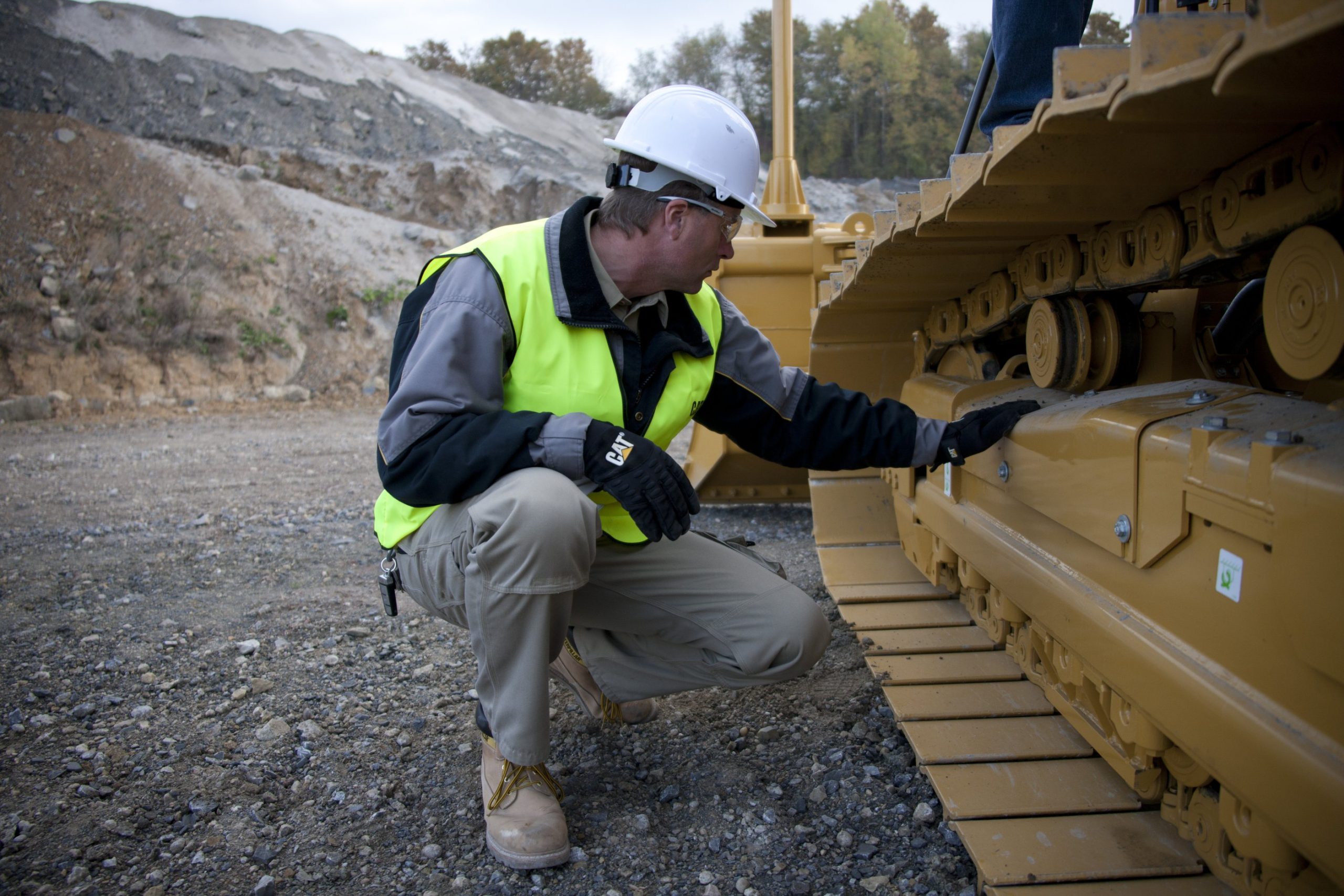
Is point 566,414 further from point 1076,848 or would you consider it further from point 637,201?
point 1076,848

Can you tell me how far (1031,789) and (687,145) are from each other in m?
1.70

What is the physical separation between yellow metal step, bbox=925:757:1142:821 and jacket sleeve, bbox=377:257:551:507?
117cm

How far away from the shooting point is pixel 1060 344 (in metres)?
2.34

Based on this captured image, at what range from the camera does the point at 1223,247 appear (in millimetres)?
1760

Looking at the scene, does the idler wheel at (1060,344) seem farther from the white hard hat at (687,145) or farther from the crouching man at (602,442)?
the white hard hat at (687,145)

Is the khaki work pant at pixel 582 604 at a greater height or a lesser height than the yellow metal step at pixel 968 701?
greater

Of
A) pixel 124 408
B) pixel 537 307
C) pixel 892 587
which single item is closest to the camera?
pixel 537 307

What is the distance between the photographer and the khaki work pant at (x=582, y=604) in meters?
2.06

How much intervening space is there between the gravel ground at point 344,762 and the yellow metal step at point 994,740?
113 millimetres

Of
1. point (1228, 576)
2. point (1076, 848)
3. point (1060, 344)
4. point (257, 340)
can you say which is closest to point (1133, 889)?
point (1076, 848)

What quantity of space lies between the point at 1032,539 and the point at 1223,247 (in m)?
0.84

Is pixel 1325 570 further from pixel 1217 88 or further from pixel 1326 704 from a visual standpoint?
pixel 1217 88

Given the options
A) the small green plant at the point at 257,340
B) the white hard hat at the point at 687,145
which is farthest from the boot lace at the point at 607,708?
the small green plant at the point at 257,340

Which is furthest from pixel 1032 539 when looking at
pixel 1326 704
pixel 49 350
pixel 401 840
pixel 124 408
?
pixel 49 350
